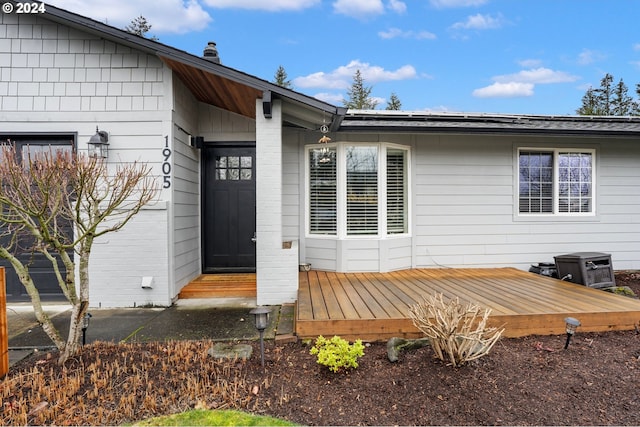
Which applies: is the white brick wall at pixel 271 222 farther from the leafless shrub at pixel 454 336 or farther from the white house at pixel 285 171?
the leafless shrub at pixel 454 336

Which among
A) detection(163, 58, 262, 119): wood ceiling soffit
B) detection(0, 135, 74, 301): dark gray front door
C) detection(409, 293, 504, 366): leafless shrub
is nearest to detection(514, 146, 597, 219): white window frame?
detection(409, 293, 504, 366): leafless shrub

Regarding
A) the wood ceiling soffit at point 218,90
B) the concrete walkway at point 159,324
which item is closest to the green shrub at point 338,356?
the concrete walkway at point 159,324

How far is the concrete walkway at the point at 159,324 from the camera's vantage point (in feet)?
10.2

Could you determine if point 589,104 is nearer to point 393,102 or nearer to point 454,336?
point 393,102

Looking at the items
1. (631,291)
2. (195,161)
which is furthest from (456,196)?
(195,161)

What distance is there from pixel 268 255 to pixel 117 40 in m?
3.36

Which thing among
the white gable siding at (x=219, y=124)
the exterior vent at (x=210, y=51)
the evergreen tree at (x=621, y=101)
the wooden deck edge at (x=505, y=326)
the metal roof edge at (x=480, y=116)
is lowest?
the wooden deck edge at (x=505, y=326)

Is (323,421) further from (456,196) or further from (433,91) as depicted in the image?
(433,91)

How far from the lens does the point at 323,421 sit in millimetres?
1903

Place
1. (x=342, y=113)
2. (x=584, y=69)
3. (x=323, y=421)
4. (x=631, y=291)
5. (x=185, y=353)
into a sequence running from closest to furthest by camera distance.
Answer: (x=323, y=421) < (x=185, y=353) < (x=342, y=113) < (x=631, y=291) < (x=584, y=69)

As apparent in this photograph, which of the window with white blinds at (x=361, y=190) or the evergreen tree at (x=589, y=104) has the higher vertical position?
the evergreen tree at (x=589, y=104)

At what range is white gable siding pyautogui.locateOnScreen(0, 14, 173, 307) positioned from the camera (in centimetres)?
416

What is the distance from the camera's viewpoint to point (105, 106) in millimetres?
4219

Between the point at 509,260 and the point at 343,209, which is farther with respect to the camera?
the point at 509,260
